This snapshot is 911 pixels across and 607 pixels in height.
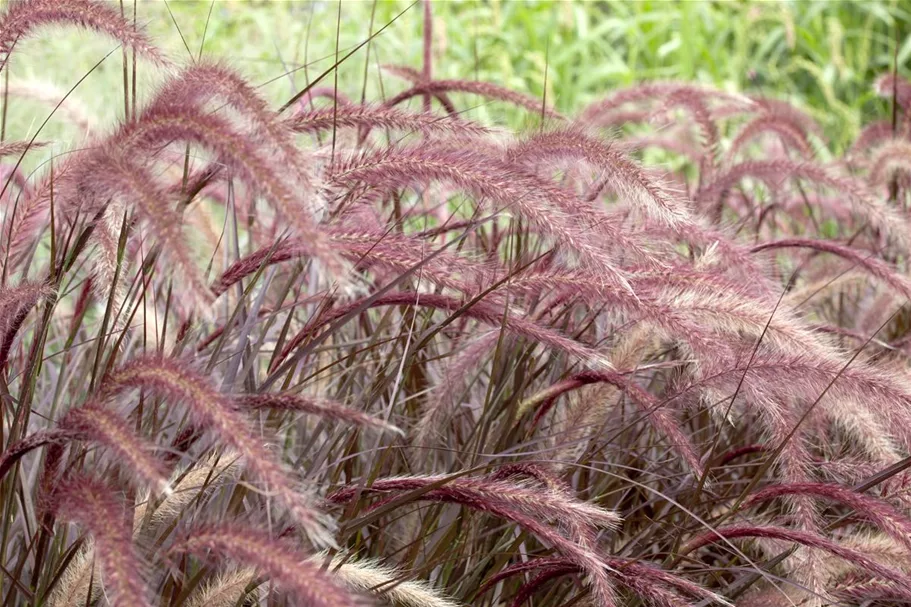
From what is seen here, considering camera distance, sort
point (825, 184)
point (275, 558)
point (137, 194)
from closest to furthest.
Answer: point (275, 558), point (137, 194), point (825, 184)

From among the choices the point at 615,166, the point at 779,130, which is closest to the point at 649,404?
the point at 615,166

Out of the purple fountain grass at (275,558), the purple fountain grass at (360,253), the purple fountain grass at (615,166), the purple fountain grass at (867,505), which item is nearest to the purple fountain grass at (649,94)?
the purple fountain grass at (615,166)

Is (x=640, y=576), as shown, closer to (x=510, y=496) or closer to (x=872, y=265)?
(x=510, y=496)

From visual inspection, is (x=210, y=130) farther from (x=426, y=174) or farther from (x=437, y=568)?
(x=437, y=568)

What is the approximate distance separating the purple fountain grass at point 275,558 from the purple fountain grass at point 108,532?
8 cm

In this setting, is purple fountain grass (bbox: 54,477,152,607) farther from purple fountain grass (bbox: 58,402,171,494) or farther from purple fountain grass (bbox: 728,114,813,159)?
purple fountain grass (bbox: 728,114,813,159)

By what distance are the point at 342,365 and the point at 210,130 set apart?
1.23 m

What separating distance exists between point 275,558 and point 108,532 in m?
0.21

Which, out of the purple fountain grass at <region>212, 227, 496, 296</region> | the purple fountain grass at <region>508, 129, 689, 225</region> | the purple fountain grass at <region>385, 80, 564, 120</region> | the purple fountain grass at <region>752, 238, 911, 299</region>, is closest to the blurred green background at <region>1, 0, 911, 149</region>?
the purple fountain grass at <region>385, 80, 564, 120</region>

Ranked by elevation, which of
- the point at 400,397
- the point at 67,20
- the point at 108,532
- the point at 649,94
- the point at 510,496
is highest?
the point at 67,20

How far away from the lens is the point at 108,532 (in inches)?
51.1

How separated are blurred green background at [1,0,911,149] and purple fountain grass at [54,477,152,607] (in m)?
5.34

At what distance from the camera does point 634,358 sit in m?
2.25

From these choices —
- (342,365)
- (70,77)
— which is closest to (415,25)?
(70,77)
